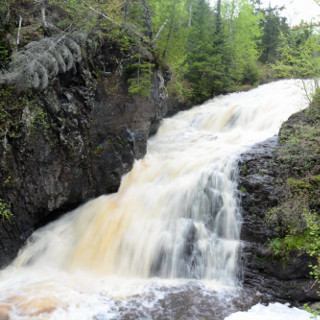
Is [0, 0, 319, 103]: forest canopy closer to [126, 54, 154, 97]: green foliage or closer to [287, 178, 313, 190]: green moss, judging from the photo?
[126, 54, 154, 97]: green foliage

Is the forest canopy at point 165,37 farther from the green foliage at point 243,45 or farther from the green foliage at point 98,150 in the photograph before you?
the green foliage at point 98,150

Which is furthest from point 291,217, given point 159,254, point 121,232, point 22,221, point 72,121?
point 22,221

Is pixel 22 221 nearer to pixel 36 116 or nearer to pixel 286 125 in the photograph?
pixel 36 116

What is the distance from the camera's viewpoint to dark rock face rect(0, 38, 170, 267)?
23.1 ft

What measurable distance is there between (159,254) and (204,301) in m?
1.71

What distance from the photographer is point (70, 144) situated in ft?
26.5

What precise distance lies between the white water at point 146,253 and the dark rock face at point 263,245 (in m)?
0.31

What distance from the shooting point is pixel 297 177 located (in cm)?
761

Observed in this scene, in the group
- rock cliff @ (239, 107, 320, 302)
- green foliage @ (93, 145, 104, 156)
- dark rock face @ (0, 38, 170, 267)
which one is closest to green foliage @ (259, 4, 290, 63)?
dark rock face @ (0, 38, 170, 267)

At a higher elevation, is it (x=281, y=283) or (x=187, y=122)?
(x=187, y=122)

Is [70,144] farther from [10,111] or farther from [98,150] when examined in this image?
[10,111]

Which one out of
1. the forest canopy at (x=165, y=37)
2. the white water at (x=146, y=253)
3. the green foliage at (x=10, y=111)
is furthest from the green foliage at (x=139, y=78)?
the green foliage at (x=10, y=111)

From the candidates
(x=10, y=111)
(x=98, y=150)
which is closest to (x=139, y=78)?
(x=98, y=150)

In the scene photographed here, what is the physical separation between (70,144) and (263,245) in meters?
5.84
